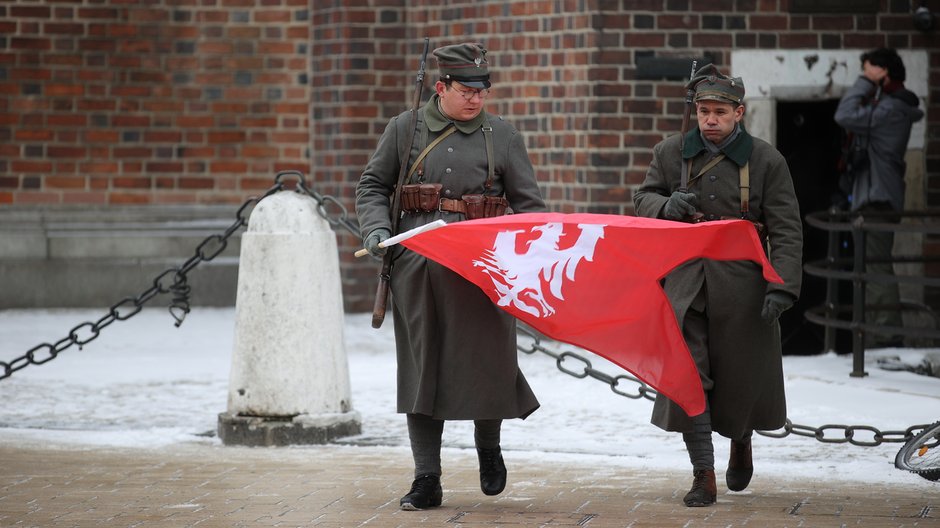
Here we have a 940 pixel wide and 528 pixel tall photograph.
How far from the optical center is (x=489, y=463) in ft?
21.9

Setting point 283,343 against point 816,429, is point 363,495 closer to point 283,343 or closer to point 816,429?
point 283,343

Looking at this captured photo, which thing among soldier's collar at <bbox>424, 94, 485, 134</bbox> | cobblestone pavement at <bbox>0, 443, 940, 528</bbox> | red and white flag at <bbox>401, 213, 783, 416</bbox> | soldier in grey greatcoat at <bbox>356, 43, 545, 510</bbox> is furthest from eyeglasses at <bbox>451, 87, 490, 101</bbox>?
cobblestone pavement at <bbox>0, 443, 940, 528</bbox>

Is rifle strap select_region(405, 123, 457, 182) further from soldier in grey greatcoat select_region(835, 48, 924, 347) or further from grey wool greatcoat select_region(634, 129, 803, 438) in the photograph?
soldier in grey greatcoat select_region(835, 48, 924, 347)

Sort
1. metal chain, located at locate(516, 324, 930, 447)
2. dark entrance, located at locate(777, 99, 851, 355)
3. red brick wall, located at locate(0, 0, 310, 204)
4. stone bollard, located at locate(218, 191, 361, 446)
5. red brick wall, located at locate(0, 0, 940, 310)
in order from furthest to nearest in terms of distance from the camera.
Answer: red brick wall, located at locate(0, 0, 310, 204) < red brick wall, located at locate(0, 0, 940, 310) < dark entrance, located at locate(777, 99, 851, 355) < stone bollard, located at locate(218, 191, 361, 446) < metal chain, located at locate(516, 324, 930, 447)

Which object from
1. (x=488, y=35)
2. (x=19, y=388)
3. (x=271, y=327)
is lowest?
(x=19, y=388)

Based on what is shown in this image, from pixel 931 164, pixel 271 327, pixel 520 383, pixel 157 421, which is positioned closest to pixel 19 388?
pixel 157 421

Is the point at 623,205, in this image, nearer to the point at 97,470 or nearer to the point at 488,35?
the point at 488,35

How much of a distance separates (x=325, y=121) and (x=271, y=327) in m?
5.25

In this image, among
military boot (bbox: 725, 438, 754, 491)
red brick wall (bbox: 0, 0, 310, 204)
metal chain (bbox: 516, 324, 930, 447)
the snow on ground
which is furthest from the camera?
red brick wall (bbox: 0, 0, 310, 204)

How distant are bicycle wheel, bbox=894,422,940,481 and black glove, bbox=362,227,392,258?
230 cm

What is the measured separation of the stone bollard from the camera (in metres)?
8.23

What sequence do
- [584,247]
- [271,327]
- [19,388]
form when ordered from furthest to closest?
[19,388]
[271,327]
[584,247]

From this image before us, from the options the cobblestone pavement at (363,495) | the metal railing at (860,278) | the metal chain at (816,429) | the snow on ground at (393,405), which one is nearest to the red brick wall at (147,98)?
the snow on ground at (393,405)

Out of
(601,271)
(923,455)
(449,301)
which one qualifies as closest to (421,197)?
Answer: (449,301)
